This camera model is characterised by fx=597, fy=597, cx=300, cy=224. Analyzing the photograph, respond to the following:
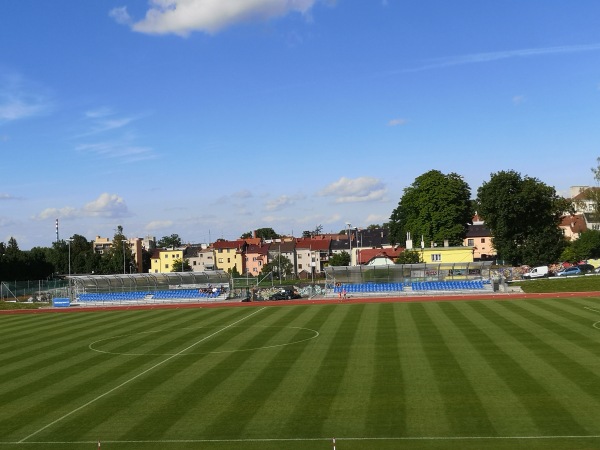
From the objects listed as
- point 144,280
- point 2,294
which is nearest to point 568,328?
point 144,280

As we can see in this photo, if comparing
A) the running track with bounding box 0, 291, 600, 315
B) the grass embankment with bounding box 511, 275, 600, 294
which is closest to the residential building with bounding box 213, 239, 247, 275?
the running track with bounding box 0, 291, 600, 315

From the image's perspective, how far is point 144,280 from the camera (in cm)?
6644

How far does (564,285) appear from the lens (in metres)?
54.4

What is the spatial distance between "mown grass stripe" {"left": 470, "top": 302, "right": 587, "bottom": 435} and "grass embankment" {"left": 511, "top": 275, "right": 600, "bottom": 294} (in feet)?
74.9

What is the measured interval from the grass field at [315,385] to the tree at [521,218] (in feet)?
146

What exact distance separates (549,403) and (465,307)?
26.5 m

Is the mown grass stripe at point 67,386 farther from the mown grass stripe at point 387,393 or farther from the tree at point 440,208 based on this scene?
the tree at point 440,208

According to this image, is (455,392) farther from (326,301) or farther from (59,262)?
(59,262)

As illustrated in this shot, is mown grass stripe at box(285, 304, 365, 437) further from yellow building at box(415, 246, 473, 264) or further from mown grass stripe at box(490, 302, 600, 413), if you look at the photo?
yellow building at box(415, 246, 473, 264)

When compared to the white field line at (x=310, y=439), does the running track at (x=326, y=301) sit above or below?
above

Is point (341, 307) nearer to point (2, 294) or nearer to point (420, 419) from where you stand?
point (420, 419)

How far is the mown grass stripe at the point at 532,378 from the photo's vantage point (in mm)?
16547

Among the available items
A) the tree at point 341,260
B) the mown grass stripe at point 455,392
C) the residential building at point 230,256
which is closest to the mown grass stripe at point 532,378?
the mown grass stripe at point 455,392

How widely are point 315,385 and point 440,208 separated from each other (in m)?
77.6
